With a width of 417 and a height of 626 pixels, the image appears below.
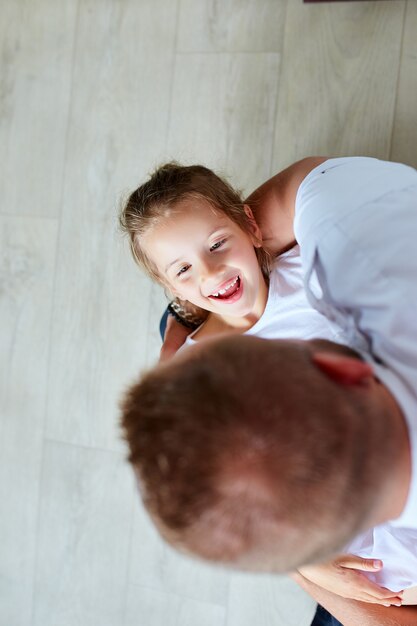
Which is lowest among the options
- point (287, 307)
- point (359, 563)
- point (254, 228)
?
point (359, 563)

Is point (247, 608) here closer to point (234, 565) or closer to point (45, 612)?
point (45, 612)

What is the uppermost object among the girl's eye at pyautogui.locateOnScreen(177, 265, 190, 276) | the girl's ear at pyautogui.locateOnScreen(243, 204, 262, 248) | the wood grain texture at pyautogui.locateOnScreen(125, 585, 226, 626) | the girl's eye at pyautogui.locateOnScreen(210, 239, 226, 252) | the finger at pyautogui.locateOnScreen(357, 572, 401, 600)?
the girl's ear at pyautogui.locateOnScreen(243, 204, 262, 248)

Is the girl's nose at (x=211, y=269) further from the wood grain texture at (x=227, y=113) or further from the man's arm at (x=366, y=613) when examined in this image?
the man's arm at (x=366, y=613)

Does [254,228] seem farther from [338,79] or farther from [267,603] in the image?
[267,603]

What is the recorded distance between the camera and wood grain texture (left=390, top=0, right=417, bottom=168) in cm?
114

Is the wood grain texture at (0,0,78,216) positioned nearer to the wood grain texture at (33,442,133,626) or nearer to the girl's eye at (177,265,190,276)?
the girl's eye at (177,265,190,276)

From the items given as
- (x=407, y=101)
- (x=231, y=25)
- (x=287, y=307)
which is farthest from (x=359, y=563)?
(x=231, y=25)

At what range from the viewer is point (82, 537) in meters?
1.37

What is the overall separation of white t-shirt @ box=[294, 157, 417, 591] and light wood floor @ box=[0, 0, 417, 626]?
0.44 meters

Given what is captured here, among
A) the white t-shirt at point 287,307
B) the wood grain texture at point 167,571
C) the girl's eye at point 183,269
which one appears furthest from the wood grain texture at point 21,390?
the white t-shirt at point 287,307

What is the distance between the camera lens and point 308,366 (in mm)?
505

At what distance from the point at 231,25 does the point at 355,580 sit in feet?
3.55

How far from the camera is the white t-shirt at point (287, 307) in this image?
96 cm

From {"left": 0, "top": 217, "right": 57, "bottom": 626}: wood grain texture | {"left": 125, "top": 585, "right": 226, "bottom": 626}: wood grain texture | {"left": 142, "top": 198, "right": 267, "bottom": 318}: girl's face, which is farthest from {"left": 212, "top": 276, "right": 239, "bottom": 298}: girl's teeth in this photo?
{"left": 125, "top": 585, "right": 226, "bottom": 626}: wood grain texture
